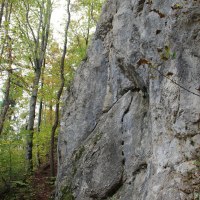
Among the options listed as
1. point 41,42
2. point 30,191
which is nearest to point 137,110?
point 30,191

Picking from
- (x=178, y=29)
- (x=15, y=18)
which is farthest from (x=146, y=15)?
(x=15, y=18)

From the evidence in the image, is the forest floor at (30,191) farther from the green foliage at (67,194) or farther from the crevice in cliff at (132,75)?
the crevice in cliff at (132,75)

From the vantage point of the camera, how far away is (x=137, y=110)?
7918 millimetres

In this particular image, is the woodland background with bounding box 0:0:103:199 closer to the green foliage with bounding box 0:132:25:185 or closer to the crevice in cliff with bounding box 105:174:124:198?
the green foliage with bounding box 0:132:25:185

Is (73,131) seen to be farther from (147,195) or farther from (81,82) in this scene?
(147,195)

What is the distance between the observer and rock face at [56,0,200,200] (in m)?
5.33

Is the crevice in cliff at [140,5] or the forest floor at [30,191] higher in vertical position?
the crevice in cliff at [140,5]

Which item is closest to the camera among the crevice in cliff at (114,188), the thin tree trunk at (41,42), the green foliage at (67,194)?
the crevice in cliff at (114,188)

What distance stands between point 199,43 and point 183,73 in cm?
67

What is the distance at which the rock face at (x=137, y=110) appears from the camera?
533cm

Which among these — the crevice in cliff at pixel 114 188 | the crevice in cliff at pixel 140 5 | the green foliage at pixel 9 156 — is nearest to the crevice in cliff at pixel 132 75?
the crevice in cliff at pixel 140 5

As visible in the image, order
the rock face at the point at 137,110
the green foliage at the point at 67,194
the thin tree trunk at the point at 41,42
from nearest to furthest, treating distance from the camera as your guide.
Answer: the rock face at the point at 137,110
the green foliage at the point at 67,194
the thin tree trunk at the point at 41,42

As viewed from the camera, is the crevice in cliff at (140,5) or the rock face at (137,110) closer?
the rock face at (137,110)

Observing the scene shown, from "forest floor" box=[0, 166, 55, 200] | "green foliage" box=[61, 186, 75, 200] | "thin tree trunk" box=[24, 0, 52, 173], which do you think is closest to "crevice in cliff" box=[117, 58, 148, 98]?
"green foliage" box=[61, 186, 75, 200]
